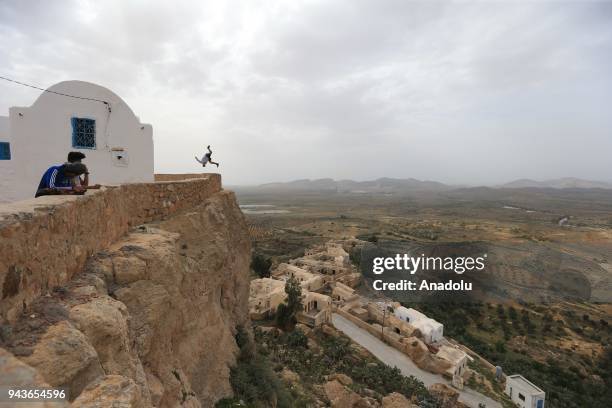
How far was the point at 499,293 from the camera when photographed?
1130 inches

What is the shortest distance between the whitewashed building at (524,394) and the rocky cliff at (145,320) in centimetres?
1503

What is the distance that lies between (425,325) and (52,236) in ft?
70.6

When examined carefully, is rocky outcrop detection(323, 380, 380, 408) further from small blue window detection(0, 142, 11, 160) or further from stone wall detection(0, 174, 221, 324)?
small blue window detection(0, 142, 11, 160)

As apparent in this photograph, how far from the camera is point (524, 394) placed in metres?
15.8

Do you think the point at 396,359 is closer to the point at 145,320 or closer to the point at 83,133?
the point at 145,320

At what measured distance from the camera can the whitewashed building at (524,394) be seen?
1562 cm

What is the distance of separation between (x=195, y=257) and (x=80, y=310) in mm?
3594

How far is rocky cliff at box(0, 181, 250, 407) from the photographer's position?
2373 millimetres

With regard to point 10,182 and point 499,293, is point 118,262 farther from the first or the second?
point 499,293

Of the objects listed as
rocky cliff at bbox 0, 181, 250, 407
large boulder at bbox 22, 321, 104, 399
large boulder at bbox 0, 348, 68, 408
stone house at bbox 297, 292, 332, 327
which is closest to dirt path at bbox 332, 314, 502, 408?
stone house at bbox 297, 292, 332, 327

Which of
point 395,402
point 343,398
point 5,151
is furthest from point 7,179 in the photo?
point 395,402

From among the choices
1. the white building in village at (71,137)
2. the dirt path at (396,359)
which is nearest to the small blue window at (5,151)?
the white building in village at (71,137)

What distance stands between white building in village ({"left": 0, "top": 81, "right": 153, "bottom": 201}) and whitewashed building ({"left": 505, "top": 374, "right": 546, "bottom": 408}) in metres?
19.0

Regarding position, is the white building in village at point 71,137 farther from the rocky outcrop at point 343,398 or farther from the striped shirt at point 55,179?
the rocky outcrop at point 343,398
